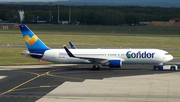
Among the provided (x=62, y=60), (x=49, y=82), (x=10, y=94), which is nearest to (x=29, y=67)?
(x=62, y=60)

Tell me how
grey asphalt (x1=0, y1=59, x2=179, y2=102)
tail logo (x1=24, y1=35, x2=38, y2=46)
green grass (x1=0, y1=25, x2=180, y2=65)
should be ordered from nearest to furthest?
grey asphalt (x1=0, y1=59, x2=179, y2=102) → tail logo (x1=24, y1=35, x2=38, y2=46) → green grass (x1=0, y1=25, x2=180, y2=65)

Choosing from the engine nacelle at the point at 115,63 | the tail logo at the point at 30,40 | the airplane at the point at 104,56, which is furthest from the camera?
the tail logo at the point at 30,40

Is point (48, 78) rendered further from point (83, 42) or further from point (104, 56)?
point (83, 42)

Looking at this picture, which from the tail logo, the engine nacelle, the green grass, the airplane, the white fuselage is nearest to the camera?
the engine nacelle

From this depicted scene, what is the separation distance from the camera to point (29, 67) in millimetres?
50500

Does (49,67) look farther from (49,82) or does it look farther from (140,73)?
(140,73)

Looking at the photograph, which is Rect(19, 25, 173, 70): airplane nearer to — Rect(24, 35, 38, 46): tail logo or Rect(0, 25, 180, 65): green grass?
Rect(24, 35, 38, 46): tail logo

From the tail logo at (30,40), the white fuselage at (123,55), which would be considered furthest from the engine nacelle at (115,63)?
the tail logo at (30,40)

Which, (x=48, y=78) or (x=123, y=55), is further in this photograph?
(x=123, y=55)

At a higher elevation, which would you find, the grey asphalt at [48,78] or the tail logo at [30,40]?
the tail logo at [30,40]

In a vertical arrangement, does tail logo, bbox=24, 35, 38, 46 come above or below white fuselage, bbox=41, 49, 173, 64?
above

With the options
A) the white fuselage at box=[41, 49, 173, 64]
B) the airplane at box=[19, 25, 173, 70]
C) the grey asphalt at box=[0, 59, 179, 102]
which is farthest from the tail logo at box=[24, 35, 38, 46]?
the grey asphalt at box=[0, 59, 179, 102]

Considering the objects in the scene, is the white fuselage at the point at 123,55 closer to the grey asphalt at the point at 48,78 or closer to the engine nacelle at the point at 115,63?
the engine nacelle at the point at 115,63

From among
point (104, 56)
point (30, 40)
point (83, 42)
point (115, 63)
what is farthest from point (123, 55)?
point (83, 42)
